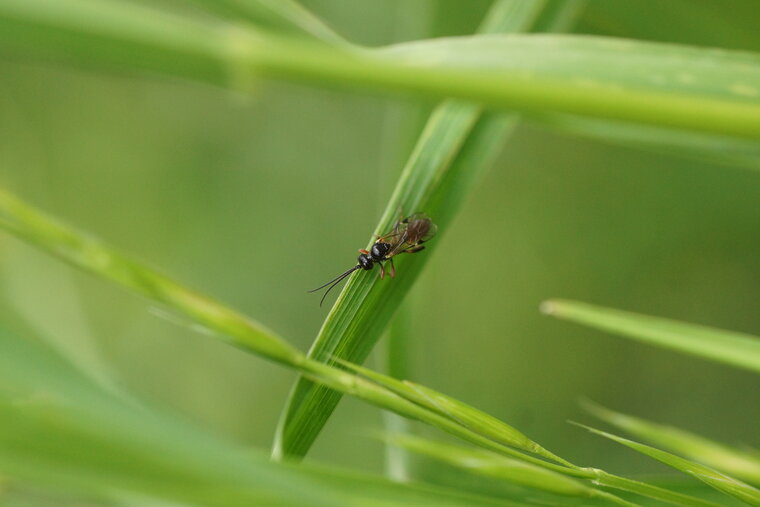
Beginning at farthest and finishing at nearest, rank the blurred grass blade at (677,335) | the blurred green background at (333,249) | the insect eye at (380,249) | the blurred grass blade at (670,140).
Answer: the blurred green background at (333,249)
the insect eye at (380,249)
the blurred grass blade at (670,140)
the blurred grass blade at (677,335)

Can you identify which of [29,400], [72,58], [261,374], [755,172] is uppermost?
[755,172]

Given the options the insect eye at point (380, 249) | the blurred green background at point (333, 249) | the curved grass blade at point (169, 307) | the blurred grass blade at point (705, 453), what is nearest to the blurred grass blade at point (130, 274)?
the curved grass blade at point (169, 307)

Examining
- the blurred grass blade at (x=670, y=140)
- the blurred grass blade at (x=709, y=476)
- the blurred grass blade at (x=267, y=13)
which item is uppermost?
the blurred grass blade at (x=670, y=140)

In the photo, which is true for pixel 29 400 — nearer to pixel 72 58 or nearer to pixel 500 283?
pixel 72 58

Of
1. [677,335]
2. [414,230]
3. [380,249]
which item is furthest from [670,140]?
[380,249]

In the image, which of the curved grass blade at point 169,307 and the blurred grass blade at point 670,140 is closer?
the curved grass blade at point 169,307

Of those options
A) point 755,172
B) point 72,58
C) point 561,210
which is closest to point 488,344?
point 561,210

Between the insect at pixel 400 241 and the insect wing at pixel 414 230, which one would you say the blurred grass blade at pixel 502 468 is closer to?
the insect at pixel 400 241
